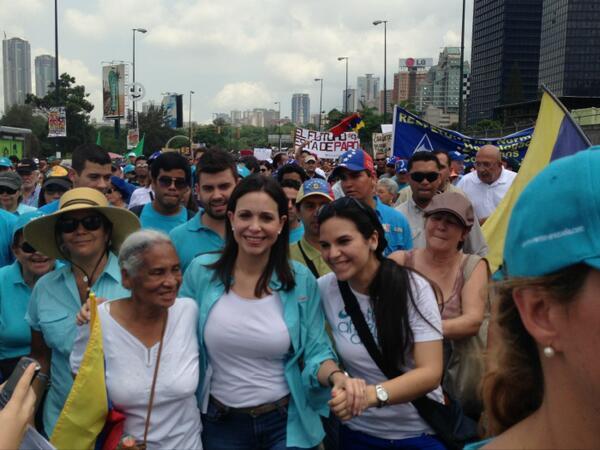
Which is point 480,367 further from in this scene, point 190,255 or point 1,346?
point 1,346

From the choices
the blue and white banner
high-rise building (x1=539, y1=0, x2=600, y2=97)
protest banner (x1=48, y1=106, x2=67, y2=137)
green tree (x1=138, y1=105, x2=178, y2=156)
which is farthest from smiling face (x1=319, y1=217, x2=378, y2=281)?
high-rise building (x1=539, y1=0, x2=600, y2=97)

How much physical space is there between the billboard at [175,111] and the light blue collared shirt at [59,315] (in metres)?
56.4

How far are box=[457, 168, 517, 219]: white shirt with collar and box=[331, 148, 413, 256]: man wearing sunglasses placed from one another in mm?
2406

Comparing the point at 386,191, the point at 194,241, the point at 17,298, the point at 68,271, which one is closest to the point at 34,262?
the point at 17,298

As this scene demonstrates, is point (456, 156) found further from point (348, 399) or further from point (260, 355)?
point (348, 399)

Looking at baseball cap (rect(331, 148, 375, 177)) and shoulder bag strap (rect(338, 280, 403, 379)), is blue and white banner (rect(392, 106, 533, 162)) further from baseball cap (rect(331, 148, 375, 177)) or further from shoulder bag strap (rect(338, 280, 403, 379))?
shoulder bag strap (rect(338, 280, 403, 379))

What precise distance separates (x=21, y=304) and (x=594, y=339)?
3382 mm

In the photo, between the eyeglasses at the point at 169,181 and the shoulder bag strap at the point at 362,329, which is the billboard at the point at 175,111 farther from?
the shoulder bag strap at the point at 362,329

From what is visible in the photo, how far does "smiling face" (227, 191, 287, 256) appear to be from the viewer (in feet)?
9.59

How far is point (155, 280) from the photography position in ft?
8.94

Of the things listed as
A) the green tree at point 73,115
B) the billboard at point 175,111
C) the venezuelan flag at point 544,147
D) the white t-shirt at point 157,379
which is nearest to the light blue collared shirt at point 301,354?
the white t-shirt at point 157,379

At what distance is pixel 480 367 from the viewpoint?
3.13 m

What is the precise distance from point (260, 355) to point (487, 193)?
5.09 meters

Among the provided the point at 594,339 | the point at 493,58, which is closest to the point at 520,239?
the point at 594,339
